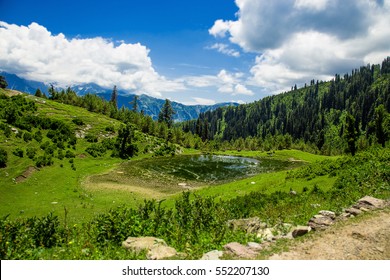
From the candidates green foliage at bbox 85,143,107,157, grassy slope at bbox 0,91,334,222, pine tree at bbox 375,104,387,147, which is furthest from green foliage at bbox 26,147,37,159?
pine tree at bbox 375,104,387,147

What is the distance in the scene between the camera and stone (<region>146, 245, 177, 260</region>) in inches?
423

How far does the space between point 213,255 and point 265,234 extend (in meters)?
4.25

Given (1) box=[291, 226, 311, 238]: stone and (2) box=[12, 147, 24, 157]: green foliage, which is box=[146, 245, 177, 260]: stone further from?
(2) box=[12, 147, 24, 157]: green foliage

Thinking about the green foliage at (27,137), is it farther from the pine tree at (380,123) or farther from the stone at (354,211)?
the pine tree at (380,123)

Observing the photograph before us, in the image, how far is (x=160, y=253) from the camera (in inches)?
434

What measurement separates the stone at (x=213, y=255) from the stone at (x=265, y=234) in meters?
3.30

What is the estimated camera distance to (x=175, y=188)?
46219 mm

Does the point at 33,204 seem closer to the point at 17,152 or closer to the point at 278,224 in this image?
the point at 17,152

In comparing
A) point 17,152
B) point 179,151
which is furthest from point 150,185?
point 179,151

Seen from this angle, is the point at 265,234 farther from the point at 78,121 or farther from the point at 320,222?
the point at 78,121

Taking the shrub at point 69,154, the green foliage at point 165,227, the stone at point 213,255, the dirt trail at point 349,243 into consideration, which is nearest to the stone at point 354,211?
the dirt trail at point 349,243

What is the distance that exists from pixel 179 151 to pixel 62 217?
84.6m

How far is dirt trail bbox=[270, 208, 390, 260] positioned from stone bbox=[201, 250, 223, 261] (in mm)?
2203

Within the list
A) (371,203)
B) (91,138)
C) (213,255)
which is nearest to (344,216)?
(371,203)
